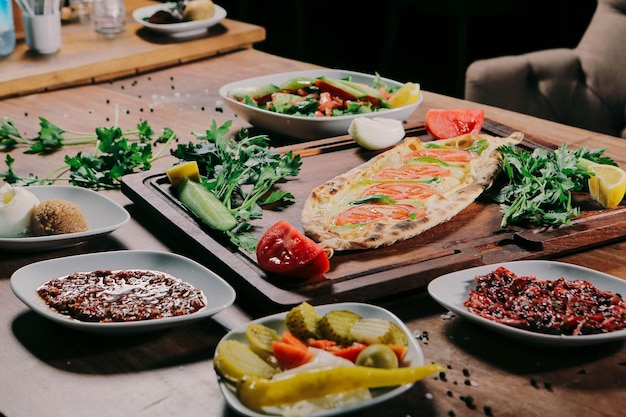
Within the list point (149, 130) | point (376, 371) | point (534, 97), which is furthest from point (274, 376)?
point (534, 97)

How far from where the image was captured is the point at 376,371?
4.31 ft

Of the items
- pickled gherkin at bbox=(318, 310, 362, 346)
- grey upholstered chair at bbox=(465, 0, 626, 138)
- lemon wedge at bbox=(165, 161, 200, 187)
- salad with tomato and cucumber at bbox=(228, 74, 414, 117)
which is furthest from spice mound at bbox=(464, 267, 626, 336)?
grey upholstered chair at bbox=(465, 0, 626, 138)

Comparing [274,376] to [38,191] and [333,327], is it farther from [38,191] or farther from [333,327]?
[38,191]

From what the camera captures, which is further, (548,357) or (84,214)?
(84,214)

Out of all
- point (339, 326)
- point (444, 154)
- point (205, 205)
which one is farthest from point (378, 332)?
point (444, 154)

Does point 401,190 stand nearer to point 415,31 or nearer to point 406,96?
point 406,96

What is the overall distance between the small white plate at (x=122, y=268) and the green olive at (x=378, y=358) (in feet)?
1.06

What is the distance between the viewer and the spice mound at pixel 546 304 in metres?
1.56

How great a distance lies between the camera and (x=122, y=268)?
5.90ft

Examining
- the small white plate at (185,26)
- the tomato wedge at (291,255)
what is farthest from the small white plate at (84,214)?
the small white plate at (185,26)

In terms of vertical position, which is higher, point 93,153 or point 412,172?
point 412,172

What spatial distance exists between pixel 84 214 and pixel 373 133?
90cm

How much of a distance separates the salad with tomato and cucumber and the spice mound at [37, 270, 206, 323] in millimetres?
1140

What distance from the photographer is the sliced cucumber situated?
6.49ft
